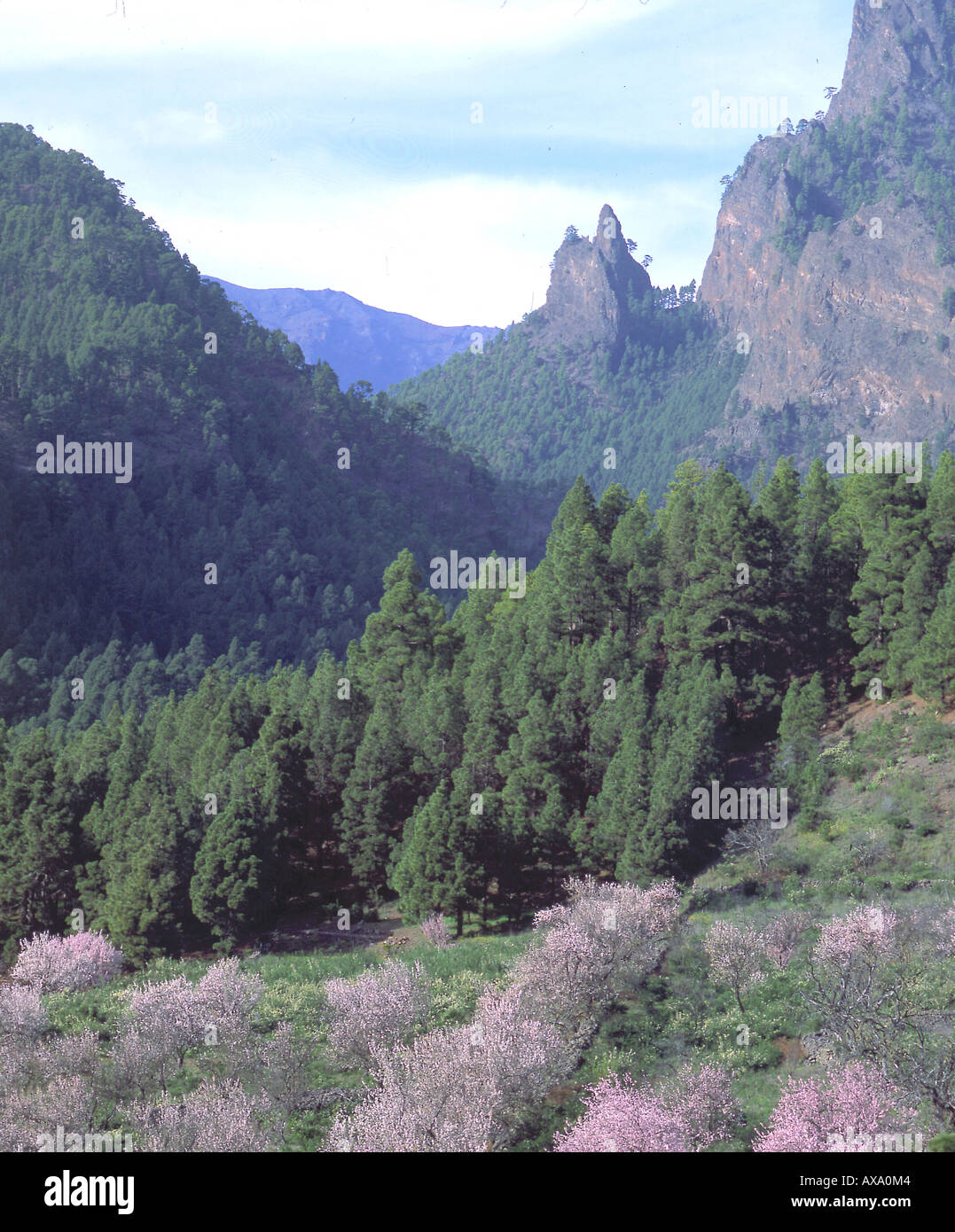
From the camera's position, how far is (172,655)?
314 ft

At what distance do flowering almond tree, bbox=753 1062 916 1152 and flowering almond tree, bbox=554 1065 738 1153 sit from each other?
872 millimetres

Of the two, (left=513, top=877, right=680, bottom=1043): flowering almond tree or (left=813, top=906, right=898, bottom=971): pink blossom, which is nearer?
(left=813, top=906, right=898, bottom=971): pink blossom

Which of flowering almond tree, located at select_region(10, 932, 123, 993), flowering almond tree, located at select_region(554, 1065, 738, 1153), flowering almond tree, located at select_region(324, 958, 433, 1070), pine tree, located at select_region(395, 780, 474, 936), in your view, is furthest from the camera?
pine tree, located at select_region(395, 780, 474, 936)

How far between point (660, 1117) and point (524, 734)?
27794mm

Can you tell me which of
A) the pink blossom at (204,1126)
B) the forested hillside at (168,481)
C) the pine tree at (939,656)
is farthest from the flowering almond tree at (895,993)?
the forested hillside at (168,481)

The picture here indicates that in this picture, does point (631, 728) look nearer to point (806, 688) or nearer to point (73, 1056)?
point (806, 688)

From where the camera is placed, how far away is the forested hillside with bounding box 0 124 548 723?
108 meters

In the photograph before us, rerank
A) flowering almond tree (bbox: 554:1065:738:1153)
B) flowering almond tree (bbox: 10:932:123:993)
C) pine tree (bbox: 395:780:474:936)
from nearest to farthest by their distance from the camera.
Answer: flowering almond tree (bbox: 554:1065:738:1153)
flowering almond tree (bbox: 10:932:123:993)
pine tree (bbox: 395:780:474:936)

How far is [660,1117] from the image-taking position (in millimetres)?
15219

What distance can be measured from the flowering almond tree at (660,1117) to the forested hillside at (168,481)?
69.7m

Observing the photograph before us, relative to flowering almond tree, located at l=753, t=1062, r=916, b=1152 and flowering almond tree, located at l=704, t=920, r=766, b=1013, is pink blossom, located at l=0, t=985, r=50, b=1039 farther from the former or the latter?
flowering almond tree, located at l=753, t=1062, r=916, b=1152

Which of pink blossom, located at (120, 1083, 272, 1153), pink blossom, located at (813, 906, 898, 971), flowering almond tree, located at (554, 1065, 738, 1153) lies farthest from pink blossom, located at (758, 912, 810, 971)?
pink blossom, located at (120, 1083, 272, 1153)

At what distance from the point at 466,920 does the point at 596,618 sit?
17.8m

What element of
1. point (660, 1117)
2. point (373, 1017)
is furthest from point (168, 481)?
point (660, 1117)
